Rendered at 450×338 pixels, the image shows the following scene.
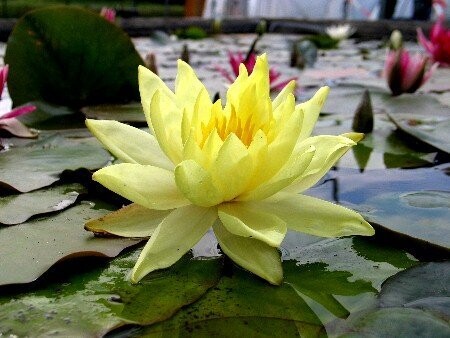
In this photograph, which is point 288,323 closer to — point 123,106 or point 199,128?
point 199,128

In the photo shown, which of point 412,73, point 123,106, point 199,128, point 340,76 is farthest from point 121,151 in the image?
point 340,76

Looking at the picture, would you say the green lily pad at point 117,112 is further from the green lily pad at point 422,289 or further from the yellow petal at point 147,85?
the green lily pad at point 422,289

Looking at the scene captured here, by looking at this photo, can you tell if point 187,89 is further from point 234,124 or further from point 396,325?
point 396,325

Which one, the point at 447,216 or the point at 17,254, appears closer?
the point at 17,254

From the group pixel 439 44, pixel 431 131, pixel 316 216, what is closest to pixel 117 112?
pixel 431 131

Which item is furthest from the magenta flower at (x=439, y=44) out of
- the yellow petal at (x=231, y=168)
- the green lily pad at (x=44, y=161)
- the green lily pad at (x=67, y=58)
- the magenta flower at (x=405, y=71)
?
the yellow petal at (x=231, y=168)

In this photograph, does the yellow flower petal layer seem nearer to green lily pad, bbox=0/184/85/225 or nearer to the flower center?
the flower center
